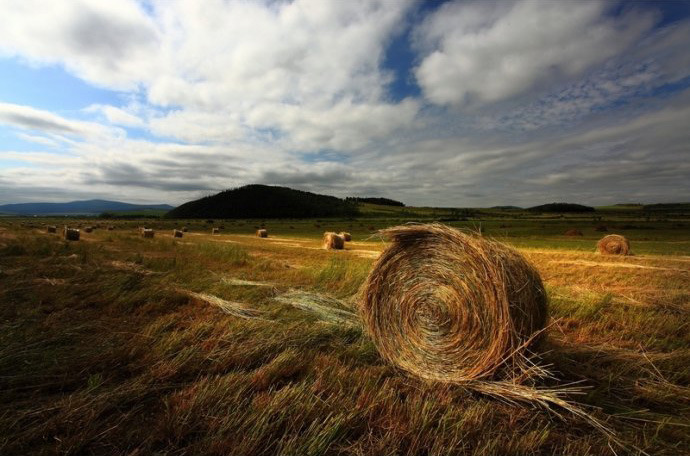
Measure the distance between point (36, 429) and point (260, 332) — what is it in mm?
2944

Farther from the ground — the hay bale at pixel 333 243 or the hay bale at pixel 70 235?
the hay bale at pixel 70 235

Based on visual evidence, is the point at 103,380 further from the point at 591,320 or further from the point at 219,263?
the point at 219,263

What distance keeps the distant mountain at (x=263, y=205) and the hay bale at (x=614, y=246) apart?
110 meters

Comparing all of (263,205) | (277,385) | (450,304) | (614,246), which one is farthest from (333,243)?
(263,205)

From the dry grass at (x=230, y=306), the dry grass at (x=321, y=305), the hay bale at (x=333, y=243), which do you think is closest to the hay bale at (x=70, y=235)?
the hay bale at (x=333, y=243)

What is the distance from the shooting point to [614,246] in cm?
2481

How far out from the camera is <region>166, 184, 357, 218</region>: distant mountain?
14238 cm

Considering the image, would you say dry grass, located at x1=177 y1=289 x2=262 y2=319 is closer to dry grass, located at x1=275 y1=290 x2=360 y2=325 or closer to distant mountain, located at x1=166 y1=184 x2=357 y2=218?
dry grass, located at x1=275 y1=290 x2=360 y2=325

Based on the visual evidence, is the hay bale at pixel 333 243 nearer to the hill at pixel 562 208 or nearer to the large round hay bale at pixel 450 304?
the large round hay bale at pixel 450 304

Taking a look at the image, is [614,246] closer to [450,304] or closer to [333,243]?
[333,243]

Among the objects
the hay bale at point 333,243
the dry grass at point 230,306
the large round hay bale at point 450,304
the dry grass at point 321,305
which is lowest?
the hay bale at point 333,243

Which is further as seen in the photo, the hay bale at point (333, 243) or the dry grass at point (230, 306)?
the hay bale at point (333, 243)

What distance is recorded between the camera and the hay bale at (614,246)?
2447 centimetres

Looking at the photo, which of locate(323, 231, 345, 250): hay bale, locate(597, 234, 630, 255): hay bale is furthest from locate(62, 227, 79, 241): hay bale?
locate(597, 234, 630, 255): hay bale
